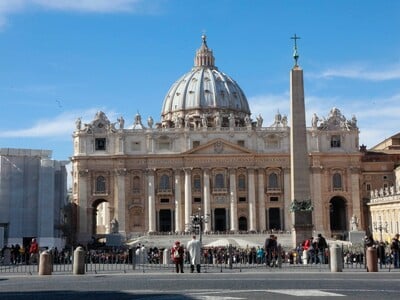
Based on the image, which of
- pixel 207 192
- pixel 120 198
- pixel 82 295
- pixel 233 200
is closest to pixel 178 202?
pixel 207 192

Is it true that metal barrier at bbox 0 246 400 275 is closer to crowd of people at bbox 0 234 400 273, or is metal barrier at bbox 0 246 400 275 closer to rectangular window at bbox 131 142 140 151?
crowd of people at bbox 0 234 400 273

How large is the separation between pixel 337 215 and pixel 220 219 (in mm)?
13470

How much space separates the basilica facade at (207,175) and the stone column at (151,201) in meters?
0.10

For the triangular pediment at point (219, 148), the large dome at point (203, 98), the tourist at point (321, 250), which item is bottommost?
the tourist at point (321, 250)

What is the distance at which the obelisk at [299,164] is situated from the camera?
28.1 meters

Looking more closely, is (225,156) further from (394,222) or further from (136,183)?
(394,222)

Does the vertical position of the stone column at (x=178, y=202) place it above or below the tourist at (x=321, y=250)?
above

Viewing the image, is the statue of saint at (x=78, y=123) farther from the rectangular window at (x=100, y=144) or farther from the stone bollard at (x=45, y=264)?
the stone bollard at (x=45, y=264)

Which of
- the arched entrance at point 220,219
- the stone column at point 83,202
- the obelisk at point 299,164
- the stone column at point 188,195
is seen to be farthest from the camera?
the arched entrance at point 220,219

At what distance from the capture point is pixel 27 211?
52.2 m

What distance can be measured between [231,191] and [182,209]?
5345 mm

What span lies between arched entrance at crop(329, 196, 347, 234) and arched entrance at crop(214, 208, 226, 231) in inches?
443

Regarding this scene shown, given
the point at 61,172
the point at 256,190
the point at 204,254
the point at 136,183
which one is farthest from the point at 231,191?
the point at 204,254

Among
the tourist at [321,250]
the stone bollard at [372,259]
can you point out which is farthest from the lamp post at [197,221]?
the stone bollard at [372,259]
